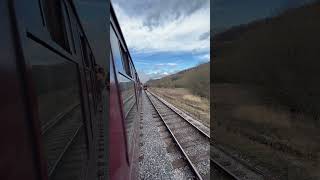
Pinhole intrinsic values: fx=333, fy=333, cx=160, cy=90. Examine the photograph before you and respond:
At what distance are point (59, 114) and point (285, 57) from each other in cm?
2541

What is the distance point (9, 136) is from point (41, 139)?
10.6 inches

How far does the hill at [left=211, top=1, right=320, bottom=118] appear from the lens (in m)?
20.4

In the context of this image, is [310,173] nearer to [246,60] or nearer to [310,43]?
[310,43]

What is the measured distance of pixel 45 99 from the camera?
1.41 meters

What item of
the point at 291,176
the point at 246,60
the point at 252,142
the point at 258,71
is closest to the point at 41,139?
the point at 291,176

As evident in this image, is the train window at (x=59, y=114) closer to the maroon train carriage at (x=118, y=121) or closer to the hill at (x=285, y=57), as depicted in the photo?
the maroon train carriage at (x=118, y=121)

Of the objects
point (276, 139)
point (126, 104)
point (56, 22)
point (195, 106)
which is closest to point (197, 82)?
point (195, 106)

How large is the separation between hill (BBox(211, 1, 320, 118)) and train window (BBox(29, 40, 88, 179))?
1682 centimetres

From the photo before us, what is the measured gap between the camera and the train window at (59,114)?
1344 millimetres

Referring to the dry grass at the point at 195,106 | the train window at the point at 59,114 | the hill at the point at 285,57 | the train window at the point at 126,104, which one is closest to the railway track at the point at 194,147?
the train window at the point at 126,104

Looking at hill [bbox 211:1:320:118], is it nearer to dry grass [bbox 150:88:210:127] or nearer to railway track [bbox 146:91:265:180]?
dry grass [bbox 150:88:210:127]

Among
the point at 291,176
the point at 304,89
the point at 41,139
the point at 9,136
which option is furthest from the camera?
the point at 304,89

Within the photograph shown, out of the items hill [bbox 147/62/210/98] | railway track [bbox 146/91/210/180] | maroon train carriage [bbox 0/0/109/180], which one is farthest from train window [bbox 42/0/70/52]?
hill [bbox 147/62/210/98]

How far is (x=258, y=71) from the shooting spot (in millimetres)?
29891
